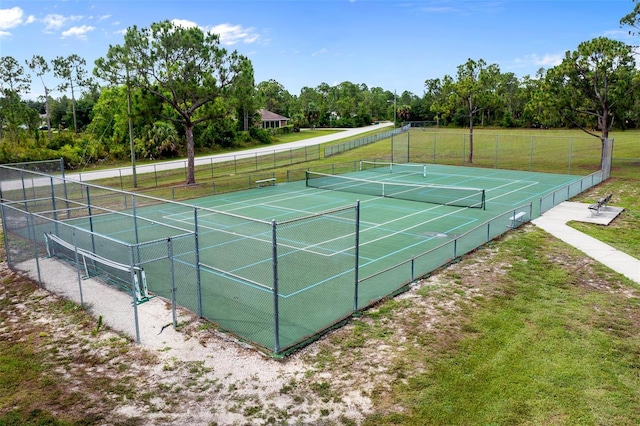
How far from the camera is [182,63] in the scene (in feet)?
107

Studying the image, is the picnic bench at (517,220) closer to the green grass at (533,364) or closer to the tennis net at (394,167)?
the green grass at (533,364)

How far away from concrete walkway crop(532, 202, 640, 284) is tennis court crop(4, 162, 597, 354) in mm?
1029

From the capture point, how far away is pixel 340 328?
11508 mm

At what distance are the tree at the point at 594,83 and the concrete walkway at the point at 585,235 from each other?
58.2 feet

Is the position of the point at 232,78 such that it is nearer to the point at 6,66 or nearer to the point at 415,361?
the point at 415,361

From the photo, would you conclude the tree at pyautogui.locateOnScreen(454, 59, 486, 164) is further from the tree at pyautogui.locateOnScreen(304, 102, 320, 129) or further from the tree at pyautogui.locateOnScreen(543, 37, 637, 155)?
the tree at pyautogui.locateOnScreen(304, 102, 320, 129)

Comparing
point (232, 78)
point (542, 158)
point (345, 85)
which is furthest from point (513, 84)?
point (232, 78)

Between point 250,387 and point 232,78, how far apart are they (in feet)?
94.3

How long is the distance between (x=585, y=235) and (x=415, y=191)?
39.3ft

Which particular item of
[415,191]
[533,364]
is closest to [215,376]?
[533,364]

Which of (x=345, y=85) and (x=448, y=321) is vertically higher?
(x=345, y=85)

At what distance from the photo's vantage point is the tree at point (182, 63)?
31562mm

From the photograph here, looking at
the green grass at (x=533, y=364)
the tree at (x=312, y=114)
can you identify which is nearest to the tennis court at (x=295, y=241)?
the green grass at (x=533, y=364)

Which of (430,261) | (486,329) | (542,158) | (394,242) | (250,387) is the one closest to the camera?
(250,387)
